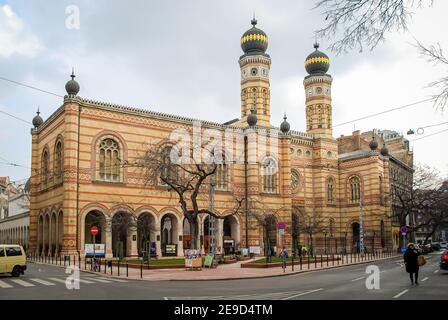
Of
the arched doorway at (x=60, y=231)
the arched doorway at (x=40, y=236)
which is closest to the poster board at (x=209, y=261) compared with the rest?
the arched doorway at (x=60, y=231)

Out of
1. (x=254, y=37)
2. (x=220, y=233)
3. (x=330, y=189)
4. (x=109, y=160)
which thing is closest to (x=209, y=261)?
(x=109, y=160)

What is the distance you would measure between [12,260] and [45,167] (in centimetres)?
2284

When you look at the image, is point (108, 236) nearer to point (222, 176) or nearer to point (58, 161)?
point (58, 161)

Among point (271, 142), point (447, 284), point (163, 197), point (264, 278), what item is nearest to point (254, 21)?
point (271, 142)

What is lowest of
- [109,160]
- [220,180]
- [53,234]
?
[53,234]

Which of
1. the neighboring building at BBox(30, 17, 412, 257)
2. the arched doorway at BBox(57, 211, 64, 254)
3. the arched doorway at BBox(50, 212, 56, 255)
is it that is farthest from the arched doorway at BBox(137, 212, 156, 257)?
the arched doorway at BBox(50, 212, 56, 255)

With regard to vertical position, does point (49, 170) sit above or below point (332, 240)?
above

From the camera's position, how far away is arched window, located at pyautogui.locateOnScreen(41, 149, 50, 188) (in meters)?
44.1

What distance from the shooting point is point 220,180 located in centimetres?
4809

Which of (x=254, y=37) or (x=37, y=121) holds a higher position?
Result: (x=254, y=37)

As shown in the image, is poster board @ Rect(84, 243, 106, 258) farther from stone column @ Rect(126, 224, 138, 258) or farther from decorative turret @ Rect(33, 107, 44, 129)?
decorative turret @ Rect(33, 107, 44, 129)

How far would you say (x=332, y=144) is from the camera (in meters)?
60.0

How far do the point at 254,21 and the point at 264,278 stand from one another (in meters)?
39.1
